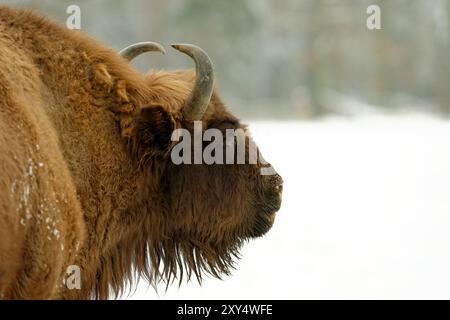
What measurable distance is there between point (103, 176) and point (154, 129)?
41cm

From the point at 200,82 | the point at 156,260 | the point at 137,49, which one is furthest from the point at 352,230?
the point at 200,82

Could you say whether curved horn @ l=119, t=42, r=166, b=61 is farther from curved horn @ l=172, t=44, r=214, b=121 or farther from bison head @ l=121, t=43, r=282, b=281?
curved horn @ l=172, t=44, r=214, b=121

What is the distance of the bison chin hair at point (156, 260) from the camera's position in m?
4.54

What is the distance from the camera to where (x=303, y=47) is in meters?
36.1

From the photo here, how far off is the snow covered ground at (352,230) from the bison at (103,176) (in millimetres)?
1296

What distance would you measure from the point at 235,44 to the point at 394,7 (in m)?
7.13

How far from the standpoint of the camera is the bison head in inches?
173

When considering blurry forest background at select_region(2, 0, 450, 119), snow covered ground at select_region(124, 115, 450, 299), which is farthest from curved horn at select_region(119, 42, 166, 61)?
blurry forest background at select_region(2, 0, 450, 119)

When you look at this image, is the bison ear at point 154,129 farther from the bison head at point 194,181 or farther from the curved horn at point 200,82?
the curved horn at point 200,82

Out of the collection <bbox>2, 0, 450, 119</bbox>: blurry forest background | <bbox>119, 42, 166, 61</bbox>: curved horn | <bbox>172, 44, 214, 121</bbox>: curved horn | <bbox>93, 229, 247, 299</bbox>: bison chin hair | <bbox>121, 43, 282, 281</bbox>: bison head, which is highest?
<bbox>2, 0, 450, 119</bbox>: blurry forest background

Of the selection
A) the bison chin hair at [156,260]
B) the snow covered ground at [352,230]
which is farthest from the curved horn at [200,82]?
the snow covered ground at [352,230]
